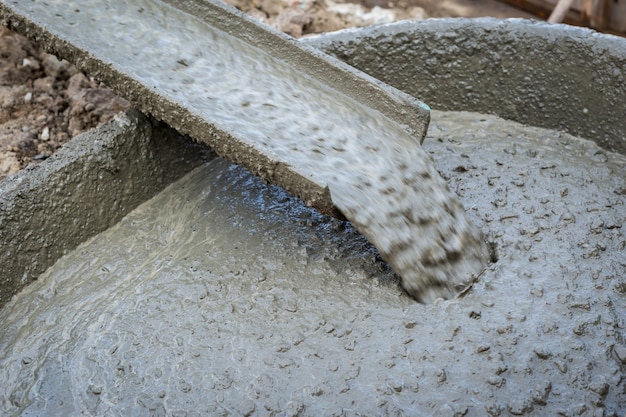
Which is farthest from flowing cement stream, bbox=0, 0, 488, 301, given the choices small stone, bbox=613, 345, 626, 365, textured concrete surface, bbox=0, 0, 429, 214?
small stone, bbox=613, 345, 626, 365

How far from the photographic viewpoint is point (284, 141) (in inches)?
78.8

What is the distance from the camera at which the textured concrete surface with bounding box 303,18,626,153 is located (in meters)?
2.38

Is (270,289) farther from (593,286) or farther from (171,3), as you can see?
(171,3)

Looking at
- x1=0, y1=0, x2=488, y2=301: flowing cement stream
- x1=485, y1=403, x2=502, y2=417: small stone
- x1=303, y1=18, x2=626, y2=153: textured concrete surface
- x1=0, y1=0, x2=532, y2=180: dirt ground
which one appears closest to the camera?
x1=485, y1=403, x2=502, y2=417: small stone

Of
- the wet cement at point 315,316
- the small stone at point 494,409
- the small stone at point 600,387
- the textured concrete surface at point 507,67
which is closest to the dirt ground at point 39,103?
the wet cement at point 315,316

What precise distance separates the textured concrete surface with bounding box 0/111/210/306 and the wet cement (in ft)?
0.16

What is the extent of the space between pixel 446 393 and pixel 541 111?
1215 mm

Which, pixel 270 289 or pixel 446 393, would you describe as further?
pixel 270 289

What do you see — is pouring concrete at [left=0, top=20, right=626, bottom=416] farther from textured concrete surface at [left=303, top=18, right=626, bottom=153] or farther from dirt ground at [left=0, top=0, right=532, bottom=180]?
dirt ground at [left=0, top=0, right=532, bottom=180]

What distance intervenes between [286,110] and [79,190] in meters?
0.63

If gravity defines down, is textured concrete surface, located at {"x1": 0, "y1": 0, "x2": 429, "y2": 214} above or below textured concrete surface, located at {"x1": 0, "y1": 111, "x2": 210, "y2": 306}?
above

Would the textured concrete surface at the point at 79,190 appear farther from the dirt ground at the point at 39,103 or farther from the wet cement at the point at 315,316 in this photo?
the dirt ground at the point at 39,103

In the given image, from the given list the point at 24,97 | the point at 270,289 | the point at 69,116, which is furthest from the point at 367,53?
the point at 24,97

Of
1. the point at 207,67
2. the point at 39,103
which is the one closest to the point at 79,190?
the point at 207,67
